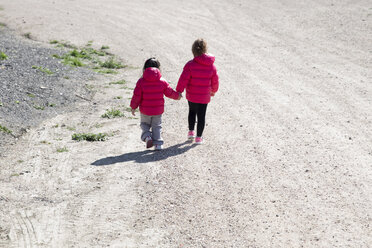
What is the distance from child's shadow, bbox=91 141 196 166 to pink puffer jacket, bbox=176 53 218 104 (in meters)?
0.90

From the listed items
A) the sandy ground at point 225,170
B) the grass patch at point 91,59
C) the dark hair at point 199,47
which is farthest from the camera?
the grass patch at point 91,59

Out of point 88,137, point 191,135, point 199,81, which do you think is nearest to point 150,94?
point 199,81

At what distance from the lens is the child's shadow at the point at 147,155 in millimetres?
8391

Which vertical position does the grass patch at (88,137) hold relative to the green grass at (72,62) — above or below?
below

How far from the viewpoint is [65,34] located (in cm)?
1931

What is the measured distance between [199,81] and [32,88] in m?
4.49

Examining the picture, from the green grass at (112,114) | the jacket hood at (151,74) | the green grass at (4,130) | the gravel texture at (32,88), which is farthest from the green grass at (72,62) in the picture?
the jacket hood at (151,74)

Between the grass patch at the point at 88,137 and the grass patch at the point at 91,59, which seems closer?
the grass patch at the point at 88,137

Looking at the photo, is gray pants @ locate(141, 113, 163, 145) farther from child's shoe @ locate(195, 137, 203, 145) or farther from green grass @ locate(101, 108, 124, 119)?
green grass @ locate(101, 108, 124, 119)

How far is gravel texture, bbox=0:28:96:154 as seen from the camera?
9.99m

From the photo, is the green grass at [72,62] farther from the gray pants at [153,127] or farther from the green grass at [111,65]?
the gray pants at [153,127]

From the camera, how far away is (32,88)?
1162 cm

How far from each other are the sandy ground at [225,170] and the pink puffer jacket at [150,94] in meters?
0.76

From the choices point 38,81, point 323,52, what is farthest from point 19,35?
point 323,52
